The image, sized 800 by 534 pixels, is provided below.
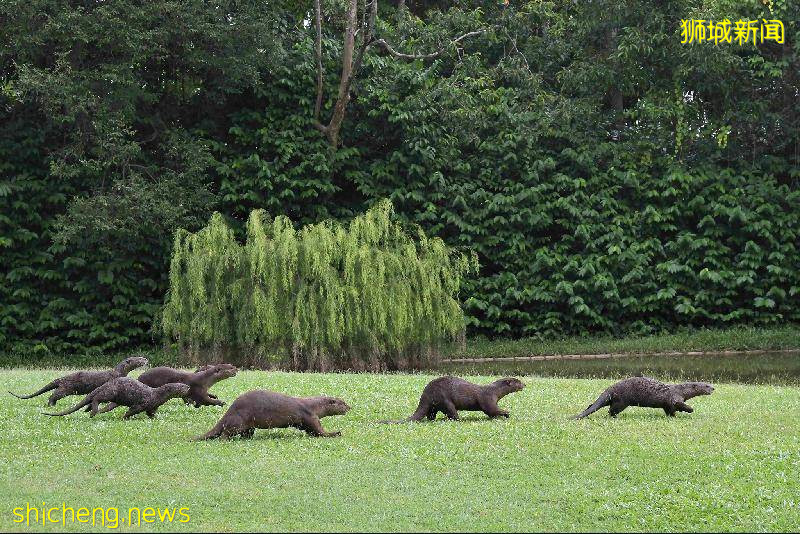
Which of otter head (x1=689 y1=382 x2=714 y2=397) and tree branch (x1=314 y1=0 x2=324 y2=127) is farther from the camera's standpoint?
tree branch (x1=314 y1=0 x2=324 y2=127)

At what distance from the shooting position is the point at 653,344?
22922 millimetres

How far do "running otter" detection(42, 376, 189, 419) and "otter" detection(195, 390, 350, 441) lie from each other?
49.3 inches

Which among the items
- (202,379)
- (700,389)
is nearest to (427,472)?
(202,379)

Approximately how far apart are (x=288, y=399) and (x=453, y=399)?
184cm

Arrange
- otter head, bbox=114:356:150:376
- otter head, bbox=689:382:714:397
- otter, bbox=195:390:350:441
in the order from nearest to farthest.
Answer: otter, bbox=195:390:350:441, otter head, bbox=689:382:714:397, otter head, bbox=114:356:150:376

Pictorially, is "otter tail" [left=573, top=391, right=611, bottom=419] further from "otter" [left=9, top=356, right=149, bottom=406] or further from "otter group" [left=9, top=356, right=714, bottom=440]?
"otter" [left=9, top=356, right=149, bottom=406]

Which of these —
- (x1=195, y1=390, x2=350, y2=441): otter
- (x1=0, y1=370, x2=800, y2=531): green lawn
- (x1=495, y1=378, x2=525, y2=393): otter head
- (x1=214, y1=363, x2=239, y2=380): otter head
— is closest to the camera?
(x1=0, y1=370, x2=800, y2=531): green lawn

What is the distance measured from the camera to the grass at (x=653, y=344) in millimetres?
22625

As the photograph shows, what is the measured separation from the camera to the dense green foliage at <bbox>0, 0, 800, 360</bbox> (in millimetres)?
22703

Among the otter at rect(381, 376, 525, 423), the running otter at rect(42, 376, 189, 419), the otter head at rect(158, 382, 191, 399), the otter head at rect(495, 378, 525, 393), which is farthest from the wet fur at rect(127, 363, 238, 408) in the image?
the otter head at rect(495, 378, 525, 393)

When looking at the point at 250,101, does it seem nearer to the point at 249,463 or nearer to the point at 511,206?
the point at 511,206

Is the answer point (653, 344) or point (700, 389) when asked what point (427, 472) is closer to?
point (700, 389)

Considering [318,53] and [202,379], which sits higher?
[318,53]

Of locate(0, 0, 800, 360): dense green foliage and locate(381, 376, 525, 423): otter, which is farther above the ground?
locate(0, 0, 800, 360): dense green foliage
